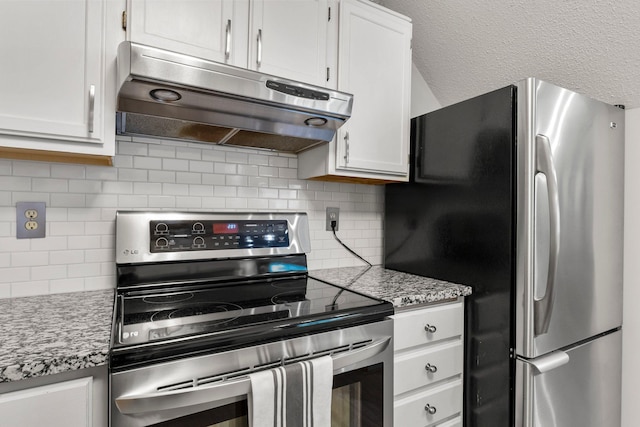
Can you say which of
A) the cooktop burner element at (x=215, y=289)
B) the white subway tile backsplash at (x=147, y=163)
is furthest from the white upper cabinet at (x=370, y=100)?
the white subway tile backsplash at (x=147, y=163)

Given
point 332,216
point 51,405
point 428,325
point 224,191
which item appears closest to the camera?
point 51,405

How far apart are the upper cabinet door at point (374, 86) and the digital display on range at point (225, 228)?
0.55m

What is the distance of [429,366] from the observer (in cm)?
143

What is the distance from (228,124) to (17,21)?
2.17ft

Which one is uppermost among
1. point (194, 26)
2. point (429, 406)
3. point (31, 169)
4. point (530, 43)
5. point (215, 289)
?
point (530, 43)

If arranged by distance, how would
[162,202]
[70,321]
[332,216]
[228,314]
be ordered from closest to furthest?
[70,321]
[228,314]
[162,202]
[332,216]

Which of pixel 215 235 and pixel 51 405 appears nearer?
pixel 51 405

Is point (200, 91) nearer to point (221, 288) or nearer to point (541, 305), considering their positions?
point (221, 288)

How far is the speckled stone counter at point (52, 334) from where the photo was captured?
0.75 m

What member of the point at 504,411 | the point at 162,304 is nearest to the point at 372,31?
the point at 162,304

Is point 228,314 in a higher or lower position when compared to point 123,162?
lower

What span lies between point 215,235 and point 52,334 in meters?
0.72

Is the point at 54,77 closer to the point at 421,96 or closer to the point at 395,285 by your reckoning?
the point at 395,285

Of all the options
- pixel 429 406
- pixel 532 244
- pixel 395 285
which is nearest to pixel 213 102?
pixel 395 285
